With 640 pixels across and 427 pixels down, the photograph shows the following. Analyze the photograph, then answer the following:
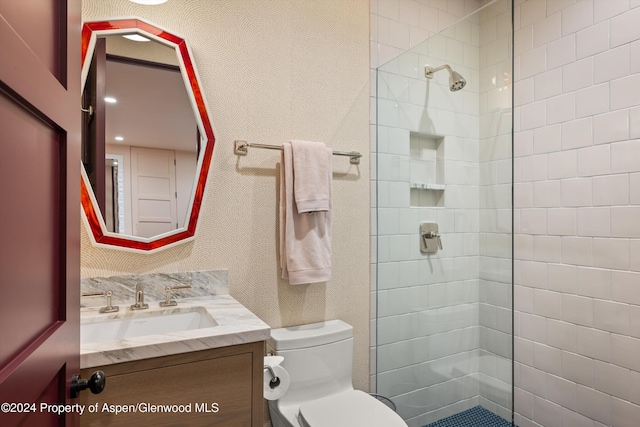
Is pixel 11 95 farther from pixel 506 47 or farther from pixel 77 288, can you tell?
pixel 506 47

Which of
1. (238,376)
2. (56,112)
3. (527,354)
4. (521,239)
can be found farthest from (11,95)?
(527,354)

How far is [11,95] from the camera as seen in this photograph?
44 centimetres

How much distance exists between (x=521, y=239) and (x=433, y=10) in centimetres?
138

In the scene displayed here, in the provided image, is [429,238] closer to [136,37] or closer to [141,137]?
[141,137]

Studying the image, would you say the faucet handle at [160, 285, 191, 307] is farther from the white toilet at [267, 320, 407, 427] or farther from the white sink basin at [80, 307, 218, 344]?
the white toilet at [267, 320, 407, 427]

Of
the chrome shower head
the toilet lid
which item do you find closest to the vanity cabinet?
the toilet lid

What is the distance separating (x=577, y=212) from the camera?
5.80 ft

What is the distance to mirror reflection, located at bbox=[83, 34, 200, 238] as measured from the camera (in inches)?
54.5

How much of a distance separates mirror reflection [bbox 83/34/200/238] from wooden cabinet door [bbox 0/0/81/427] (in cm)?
71

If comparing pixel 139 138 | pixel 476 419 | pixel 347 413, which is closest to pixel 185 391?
pixel 347 413

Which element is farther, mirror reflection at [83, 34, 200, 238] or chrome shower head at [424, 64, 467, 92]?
chrome shower head at [424, 64, 467, 92]

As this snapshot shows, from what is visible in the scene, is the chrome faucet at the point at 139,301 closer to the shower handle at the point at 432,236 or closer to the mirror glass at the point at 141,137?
the mirror glass at the point at 141,137

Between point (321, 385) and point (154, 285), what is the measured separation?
826 millimetres

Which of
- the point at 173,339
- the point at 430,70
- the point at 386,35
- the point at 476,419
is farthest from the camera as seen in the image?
the point at 386,35
